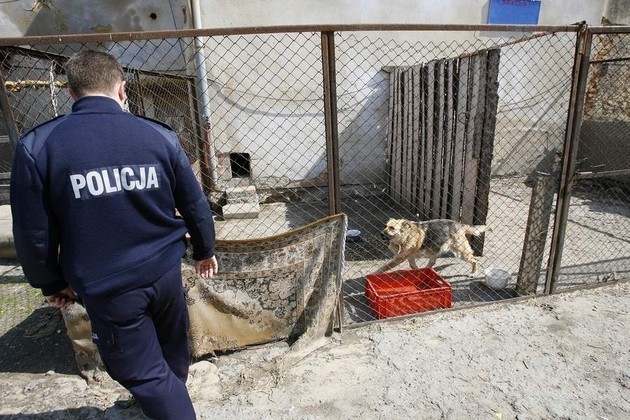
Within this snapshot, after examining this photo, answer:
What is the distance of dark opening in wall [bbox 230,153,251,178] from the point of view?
7243 millimetres

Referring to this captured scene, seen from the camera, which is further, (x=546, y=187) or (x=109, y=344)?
(x=546, y=187)

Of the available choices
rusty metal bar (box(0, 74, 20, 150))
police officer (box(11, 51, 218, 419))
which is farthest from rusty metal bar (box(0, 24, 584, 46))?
police officer (box(11, 51, 218, 419))

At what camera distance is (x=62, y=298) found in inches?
73.1

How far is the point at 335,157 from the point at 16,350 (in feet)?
9.39

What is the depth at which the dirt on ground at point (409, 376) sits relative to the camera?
93.7 inches

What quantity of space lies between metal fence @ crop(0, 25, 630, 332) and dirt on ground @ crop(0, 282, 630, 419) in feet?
1.49

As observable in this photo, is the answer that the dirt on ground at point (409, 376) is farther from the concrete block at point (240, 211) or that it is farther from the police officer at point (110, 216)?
the concrete block at point (240, 211)

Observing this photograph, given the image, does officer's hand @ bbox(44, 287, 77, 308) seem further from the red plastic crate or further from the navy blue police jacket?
the red plastic crate

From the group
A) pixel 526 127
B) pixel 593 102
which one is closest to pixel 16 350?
pixel 526 127

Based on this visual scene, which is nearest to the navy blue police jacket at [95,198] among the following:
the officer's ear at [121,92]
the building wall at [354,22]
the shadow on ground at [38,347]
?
the officer's ear at [121,92]

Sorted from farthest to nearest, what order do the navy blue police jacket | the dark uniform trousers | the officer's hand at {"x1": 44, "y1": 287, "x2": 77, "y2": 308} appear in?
1. the officer's hand at {"x1": 44, "y1": 287, "x2": 77, "y2": 308}
2. the dark uniform trousers
3. the navy blue police jacket

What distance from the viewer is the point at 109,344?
5.64ft

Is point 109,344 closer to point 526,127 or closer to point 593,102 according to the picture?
point 526,127

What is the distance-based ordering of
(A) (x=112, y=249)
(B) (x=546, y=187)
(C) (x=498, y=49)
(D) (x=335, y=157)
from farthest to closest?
(C) (x=498, y=49) → (B) (x=546, y=187) → (D) (x=335, y=157) → (A) (x=112, y=249)
